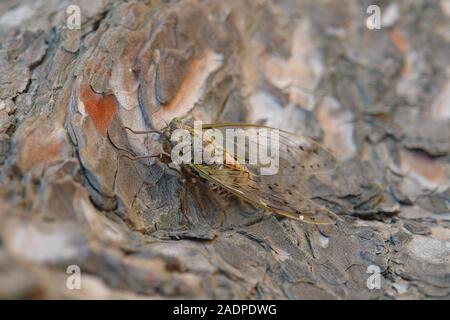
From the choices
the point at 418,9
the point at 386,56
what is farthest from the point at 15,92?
the point at 418,9

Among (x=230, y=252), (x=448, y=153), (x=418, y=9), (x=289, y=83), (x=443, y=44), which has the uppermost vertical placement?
(x=418, y=9)

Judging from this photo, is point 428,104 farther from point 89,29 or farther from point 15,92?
point 15,92

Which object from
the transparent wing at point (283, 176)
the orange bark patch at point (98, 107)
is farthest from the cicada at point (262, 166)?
the orange bark patch at point (98, 107)

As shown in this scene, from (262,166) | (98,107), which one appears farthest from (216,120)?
(98,107)

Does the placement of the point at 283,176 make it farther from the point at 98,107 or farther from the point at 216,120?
the point at 98,107

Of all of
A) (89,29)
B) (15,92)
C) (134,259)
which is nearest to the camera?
(134,259)

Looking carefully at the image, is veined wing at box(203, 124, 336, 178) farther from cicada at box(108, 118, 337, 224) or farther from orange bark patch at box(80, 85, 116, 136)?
orange bark patch at box(80, 85, 116, 136)

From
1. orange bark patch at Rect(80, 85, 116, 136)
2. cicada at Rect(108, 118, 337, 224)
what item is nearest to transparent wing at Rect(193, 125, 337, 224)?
cicada at Rect(108, 118, 337, 224)

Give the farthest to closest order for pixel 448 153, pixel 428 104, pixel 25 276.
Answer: pixel 428 104 < pixel 448 153 < pixel 25 276
